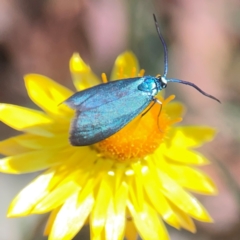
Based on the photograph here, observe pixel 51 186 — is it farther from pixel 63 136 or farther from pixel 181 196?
pixel 181 196

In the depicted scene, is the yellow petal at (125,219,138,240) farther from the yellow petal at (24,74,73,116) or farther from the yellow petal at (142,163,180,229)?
the yellow petal at (24,74,73,116)

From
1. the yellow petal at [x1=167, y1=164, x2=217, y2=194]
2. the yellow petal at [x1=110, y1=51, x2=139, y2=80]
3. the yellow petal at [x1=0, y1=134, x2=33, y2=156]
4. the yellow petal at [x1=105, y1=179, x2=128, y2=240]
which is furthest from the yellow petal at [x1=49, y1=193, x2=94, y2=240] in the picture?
the yellow petal at [x1=110, y1=51, x2=139, y2=80]

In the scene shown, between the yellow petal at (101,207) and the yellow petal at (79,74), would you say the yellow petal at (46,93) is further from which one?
the yellow petal at (101,207)

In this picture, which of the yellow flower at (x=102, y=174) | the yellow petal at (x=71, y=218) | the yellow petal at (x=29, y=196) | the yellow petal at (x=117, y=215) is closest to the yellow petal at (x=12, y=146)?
Result: the yellow flower at (x=102, y=174)

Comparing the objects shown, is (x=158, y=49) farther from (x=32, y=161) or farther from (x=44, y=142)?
(x=32, y=161)

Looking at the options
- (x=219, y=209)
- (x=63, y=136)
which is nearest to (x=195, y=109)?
(x=219, y=209)

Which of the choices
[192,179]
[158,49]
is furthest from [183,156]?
[158,49]
